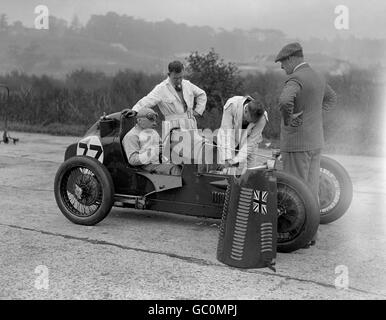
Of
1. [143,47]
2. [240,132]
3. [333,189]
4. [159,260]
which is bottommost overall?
[159,260]

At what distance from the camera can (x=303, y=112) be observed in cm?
550

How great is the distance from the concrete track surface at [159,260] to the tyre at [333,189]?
17 cm

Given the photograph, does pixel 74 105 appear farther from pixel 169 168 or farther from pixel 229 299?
pixel 229 299

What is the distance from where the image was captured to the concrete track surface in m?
4.34

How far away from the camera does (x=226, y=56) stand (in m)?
17.0

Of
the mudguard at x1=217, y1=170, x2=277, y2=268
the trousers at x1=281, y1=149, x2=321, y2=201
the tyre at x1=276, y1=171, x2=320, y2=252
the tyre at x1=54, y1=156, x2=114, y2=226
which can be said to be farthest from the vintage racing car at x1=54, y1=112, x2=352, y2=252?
the mudguard at x1=217, y1=170, x2=277, y2=268

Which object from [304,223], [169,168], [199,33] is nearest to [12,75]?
[199,33]

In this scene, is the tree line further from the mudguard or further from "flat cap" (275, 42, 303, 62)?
the mudguard

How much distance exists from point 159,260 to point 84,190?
144cm

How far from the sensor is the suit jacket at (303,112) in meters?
5.40

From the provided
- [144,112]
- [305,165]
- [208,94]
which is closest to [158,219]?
[144,112]

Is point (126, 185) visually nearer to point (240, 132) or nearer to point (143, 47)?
point (240, 132)

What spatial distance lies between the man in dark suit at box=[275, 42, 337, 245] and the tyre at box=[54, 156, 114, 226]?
5.56 feet

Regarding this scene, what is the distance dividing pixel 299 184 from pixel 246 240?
0.72 metres
